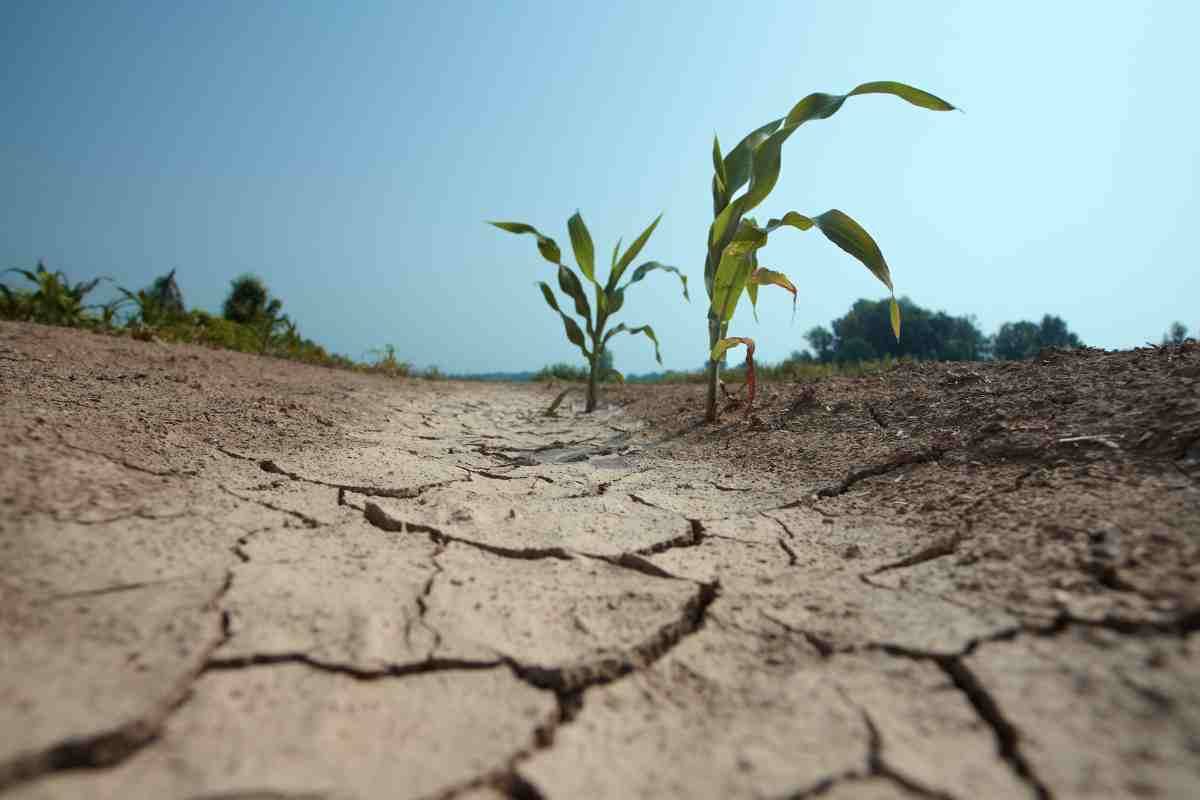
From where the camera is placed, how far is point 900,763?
743 millimetres

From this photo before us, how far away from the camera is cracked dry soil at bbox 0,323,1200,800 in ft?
2.42

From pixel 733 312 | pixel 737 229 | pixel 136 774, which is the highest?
pixel 737 229

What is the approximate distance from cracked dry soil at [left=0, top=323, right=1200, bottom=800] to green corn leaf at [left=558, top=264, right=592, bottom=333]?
6.96 feet

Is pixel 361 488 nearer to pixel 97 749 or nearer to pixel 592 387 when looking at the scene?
pixel 97 749

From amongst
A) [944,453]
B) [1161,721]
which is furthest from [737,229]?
[1161,721]

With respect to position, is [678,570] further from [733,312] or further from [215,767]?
[733,312]

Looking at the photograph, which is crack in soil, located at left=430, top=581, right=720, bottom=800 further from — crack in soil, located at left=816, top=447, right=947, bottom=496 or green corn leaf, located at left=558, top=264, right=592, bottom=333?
green corn leaf, located at left=558, top=264, right=592, bottom=333

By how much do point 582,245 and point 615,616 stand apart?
3.10 m

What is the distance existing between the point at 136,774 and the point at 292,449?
1634 mm

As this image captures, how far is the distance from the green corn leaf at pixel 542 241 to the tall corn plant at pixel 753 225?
121cm

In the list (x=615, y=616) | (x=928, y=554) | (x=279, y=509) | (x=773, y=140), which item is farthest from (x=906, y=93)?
(x=279, y=509)

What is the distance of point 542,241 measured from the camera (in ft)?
12.8

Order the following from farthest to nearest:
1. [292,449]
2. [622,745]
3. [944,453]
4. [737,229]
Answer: [737,229] < [292,449] < [944,453] < [622,745]

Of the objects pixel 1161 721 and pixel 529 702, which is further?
pixel 529 702
